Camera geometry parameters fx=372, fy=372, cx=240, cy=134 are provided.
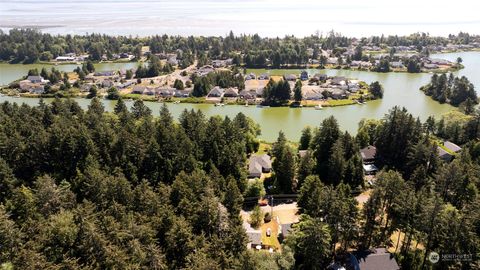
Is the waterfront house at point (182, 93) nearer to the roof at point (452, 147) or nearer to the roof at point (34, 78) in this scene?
the roof at point (34, 78)

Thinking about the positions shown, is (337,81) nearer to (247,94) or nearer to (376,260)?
(247,94)

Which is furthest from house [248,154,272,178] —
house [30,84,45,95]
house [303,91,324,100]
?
house [30,84,45,95]

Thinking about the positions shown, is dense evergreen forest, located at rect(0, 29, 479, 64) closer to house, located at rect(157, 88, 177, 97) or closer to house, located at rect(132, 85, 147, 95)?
house, located at rect(132, 85, 147, 95)

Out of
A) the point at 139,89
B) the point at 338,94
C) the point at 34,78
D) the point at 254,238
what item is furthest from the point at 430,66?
the point at 34,78

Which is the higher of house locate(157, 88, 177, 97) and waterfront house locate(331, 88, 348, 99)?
waterfront house locate(331, 88, 348, 99)

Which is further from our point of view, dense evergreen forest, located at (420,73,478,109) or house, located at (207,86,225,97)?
house, located at (207,86,225,97)

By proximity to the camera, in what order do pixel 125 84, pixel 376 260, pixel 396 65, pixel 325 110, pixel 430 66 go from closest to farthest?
pixel 376 260 → pixel 325 110 → pixel 125 84 → pixel 430 66 → pixel 396 65
